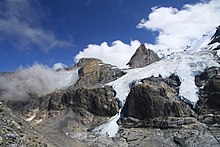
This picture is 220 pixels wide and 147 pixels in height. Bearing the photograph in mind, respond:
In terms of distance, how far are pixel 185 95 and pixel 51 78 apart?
138 ft

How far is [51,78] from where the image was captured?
9275cm

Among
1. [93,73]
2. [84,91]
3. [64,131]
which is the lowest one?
[64,131]

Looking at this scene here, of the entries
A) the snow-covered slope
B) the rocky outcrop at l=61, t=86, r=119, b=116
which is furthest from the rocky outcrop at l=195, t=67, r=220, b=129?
the rocky outcrop at l=61, t=86, r=119, b=116

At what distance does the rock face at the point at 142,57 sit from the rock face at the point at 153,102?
36697 millimetres

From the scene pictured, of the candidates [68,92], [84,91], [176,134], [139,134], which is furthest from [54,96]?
[176,134]

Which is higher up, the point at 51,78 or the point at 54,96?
the point at 51,78

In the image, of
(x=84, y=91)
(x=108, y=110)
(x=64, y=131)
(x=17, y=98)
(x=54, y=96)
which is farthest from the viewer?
(x=17, y=98)

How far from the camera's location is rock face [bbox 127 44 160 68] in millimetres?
102750

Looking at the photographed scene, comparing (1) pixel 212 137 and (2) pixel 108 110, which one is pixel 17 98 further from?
(1) pixel 212 137

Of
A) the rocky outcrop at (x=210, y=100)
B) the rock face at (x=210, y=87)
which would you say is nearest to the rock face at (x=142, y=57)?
the rock face at (x=210, y=87)

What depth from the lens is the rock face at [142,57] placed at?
337 ft

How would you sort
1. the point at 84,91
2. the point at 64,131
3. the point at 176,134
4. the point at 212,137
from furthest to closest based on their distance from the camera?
the point at 84,91
the point at 64,131
the point at 176,134
the point at 212,137

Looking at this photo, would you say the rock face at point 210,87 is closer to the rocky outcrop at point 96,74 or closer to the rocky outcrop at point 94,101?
the rocky outcrop at point 94,101

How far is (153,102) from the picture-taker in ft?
202
